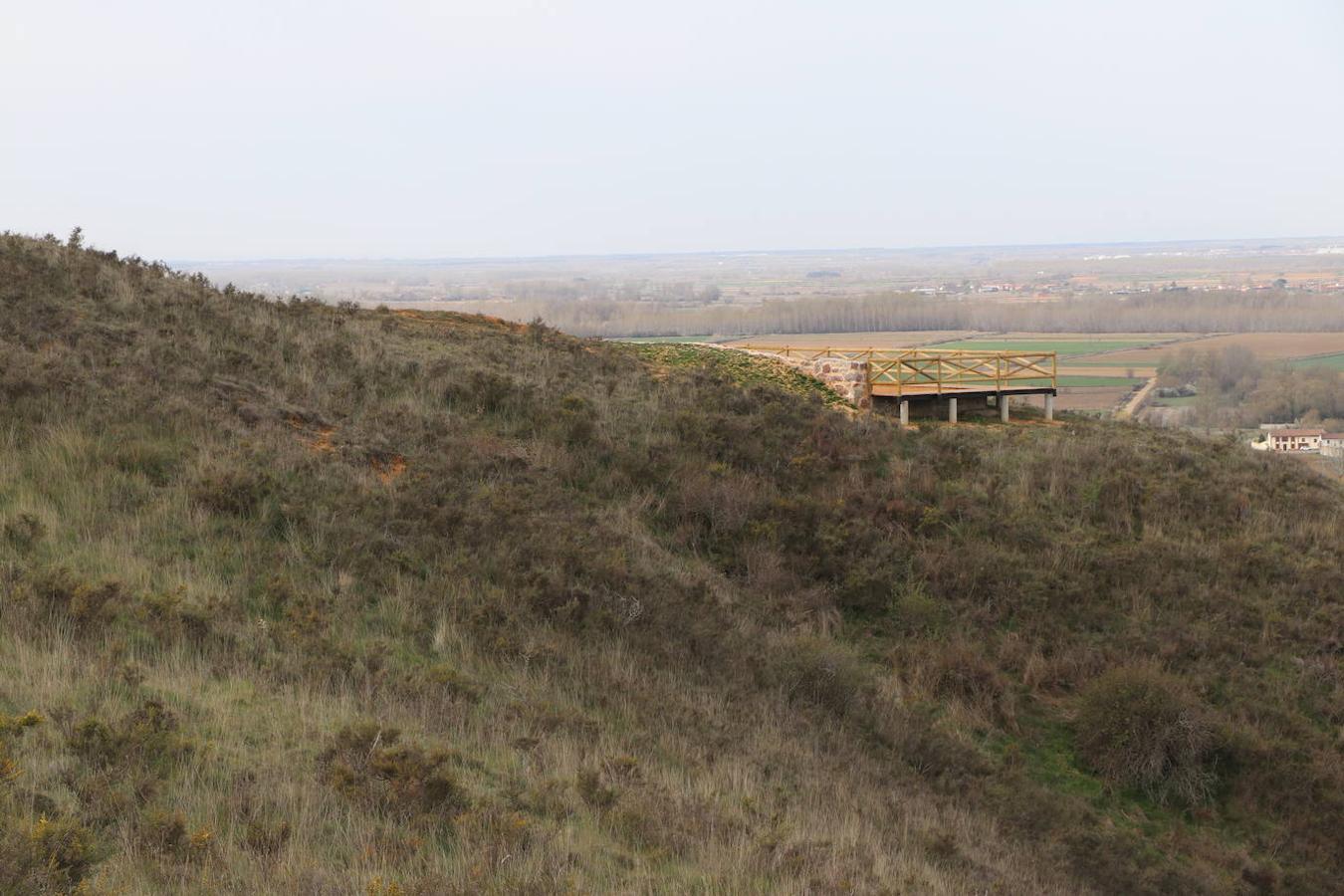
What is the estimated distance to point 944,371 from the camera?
885 inches

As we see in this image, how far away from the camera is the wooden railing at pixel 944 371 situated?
70.9 ft

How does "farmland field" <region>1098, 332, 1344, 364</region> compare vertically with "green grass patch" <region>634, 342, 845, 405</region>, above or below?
below

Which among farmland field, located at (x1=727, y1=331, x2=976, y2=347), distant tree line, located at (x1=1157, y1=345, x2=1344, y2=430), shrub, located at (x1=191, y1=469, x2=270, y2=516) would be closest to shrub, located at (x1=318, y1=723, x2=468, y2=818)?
shrub, located at (x1=191, y1=469, x2=270, y2=516)

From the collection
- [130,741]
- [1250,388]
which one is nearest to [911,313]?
[1250,388]

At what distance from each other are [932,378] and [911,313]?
208 feet

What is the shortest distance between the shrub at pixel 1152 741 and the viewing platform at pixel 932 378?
36.4 feet

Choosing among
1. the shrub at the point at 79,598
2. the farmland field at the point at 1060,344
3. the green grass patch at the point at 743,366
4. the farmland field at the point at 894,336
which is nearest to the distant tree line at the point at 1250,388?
the farmland field at the point at 1060,344

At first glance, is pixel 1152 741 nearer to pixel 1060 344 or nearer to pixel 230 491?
pixel 230 491

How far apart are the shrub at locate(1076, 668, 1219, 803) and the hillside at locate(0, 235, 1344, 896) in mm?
34

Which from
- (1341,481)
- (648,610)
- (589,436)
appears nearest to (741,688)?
(648,610)

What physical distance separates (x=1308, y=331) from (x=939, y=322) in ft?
141

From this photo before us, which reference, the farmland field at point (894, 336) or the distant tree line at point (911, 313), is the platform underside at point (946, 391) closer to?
the distant tree line at point (911, 313)

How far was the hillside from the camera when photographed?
191 inches

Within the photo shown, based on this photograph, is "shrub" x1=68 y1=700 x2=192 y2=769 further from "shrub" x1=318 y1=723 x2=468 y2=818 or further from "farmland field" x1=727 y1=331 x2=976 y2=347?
"farmland field" x1=727 y1=331 x2=976 y2=347
